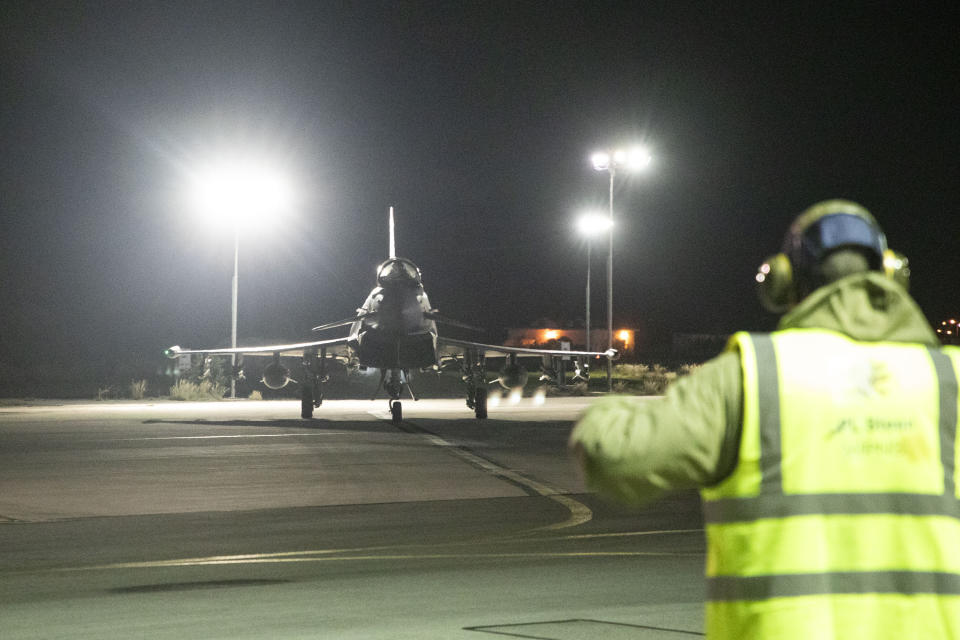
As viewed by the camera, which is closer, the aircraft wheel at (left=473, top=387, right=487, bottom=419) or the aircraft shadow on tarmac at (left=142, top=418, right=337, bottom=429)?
the aircraft shadow on tarmac at (left=142, top=418, right=337, bottom=429)

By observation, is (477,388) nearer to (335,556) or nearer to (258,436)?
(258,436)

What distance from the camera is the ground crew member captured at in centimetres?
283

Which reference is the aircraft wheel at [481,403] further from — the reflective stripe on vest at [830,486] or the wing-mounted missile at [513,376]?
the reflective stripe on vest at [830,486]

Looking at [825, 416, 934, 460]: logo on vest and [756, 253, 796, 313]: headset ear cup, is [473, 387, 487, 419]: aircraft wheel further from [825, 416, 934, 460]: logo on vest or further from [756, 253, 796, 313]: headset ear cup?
[825, 416, 934, 460]: logo on vest

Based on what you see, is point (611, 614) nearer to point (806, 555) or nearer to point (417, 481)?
point (806, 555)

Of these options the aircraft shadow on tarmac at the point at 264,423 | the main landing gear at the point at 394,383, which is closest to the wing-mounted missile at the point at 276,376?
the aircraft shadow on tarmac at the point at 264,423

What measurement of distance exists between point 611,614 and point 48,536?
24.2 ft

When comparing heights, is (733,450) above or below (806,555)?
above

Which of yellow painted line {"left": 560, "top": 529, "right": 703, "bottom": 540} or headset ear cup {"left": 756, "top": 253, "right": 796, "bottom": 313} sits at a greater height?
headset ear cup {"left": 756, "top": 253, "right": 796, "bottom": 313}

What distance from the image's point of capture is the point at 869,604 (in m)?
2.83

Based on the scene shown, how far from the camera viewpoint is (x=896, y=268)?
11.2ft

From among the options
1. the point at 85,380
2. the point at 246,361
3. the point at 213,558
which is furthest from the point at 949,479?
the point at 246,361

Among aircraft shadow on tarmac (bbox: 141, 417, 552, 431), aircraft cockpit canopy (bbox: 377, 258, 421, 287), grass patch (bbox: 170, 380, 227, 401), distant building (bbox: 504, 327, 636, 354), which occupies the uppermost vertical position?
distant building (bbox: 504, 327, 636, 354)

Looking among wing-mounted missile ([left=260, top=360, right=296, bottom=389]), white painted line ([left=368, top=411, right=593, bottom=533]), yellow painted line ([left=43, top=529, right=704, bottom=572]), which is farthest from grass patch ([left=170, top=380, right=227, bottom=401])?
yellow painted line ([left=43, top=529, right=704, bottom=572])
